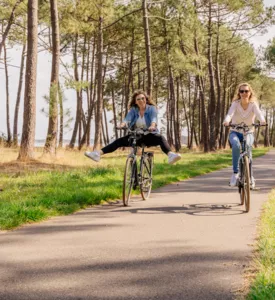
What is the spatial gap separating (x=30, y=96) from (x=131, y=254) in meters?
10.6

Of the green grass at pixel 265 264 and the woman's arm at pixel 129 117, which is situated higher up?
the woman's arm at pixel 129 117

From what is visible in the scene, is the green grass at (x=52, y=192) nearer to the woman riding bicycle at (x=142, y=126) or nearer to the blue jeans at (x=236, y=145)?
the woman riding bicycle at (x=142, y=126)

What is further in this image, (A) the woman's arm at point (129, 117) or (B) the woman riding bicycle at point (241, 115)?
(A) the woman's arm at point (129, 117)

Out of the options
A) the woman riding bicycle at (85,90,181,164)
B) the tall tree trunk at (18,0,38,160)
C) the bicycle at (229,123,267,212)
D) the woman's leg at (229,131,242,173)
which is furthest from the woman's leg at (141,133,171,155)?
the tall tree trunk at (18,0,38,160)

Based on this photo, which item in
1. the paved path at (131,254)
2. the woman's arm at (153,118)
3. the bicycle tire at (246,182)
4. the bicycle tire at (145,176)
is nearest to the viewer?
the paved path at (131,254)

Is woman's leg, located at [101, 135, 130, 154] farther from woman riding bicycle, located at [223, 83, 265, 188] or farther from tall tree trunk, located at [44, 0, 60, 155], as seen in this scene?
tall tree trunk, located at [44, 0, 60, 155]

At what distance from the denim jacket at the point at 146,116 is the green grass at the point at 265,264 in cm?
284

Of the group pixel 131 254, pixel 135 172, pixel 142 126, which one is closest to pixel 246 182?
pixel 135 172

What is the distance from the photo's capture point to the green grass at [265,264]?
127 inches

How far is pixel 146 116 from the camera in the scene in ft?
27.4

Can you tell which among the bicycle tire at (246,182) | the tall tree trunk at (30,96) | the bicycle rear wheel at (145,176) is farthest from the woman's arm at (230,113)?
the tall tree trunk at (30,96)

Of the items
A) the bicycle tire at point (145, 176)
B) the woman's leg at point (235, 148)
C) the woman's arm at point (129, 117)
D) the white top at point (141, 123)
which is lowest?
the bicycle tire at point (145, 176)

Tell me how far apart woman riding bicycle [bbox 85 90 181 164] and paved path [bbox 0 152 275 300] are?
111cm

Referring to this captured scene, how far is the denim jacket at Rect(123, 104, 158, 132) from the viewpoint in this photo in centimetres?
830
